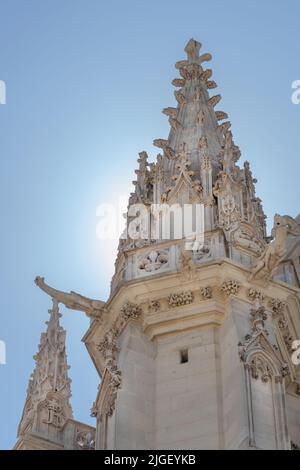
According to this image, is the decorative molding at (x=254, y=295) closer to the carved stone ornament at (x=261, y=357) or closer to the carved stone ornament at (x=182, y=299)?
the carved stone ornament at (x=261, y=357)

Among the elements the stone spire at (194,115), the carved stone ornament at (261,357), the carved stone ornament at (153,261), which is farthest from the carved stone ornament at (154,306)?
the stone spire at (194,115)

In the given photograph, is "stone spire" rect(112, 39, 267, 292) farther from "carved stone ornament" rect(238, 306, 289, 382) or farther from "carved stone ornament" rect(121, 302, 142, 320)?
"carved stone ornament" rect(238, 306, 289, 382)

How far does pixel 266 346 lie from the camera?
2077 centimetres

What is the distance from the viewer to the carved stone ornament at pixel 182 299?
21.8 m

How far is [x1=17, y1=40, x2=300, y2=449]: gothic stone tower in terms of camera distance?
20.0 m

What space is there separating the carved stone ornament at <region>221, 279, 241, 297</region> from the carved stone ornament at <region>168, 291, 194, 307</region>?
577 mm

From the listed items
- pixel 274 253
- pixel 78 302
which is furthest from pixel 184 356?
pixel 78 302

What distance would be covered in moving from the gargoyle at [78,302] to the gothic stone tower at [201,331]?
0.02m

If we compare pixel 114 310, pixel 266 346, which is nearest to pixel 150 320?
pixel 114 310

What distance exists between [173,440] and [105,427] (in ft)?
4.28

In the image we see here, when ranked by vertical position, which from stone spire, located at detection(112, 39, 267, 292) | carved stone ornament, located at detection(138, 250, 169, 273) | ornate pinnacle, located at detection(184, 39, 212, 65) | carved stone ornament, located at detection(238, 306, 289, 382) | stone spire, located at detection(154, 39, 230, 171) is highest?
ornate pinnacle, located at detection(184, 39, 212, 65)

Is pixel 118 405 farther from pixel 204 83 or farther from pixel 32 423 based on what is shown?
pixel 204 83

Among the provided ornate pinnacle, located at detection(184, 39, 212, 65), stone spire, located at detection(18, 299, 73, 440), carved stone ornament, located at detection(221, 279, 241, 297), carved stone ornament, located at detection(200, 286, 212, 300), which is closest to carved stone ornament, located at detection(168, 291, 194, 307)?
carved stone ornament, located at detection(200, 286, 212, 300)
